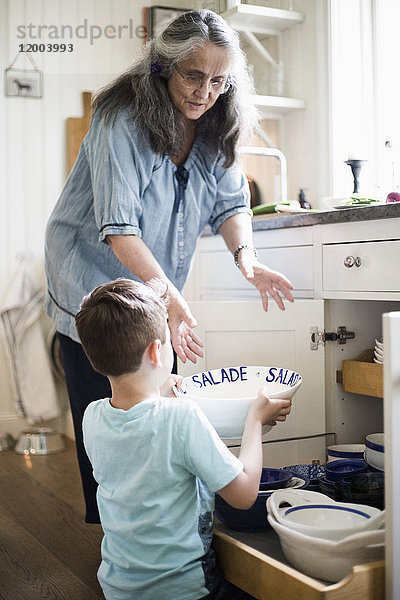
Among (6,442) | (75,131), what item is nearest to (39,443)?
(6,442)

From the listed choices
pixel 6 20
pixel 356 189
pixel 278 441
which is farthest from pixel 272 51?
pixel 278 441

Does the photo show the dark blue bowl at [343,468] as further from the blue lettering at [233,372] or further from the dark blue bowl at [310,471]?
the blue lettering at [233,372]

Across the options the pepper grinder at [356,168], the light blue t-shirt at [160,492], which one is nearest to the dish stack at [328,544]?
the light blue t-shirt at [160,492]

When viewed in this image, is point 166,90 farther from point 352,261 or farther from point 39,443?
point 39,443

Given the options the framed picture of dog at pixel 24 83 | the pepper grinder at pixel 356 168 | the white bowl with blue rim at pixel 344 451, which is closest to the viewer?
the white bowl with blue rim at pixel 344 451

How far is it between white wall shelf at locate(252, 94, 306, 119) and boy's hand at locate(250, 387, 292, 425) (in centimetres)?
170

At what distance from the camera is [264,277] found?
1728mm

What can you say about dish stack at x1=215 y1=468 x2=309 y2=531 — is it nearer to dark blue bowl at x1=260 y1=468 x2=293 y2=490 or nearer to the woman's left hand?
dark blue bowl at x1=260 y1=468 x2=293 y2=490

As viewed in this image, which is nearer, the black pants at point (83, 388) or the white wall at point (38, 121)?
the black pants at point (83, 388)

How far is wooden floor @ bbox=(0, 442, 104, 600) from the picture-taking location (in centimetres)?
167

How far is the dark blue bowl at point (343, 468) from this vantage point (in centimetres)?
147

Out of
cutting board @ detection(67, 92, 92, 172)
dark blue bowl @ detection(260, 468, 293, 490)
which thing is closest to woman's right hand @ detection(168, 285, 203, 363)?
dark blue bowl @ detection(260, 468, 293, 490)

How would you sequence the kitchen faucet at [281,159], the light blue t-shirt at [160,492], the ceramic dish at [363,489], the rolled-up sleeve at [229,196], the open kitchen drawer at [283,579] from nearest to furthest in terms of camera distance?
the open kitchen drawer at [283,579], the light blue t-shirt at [160,492], the ceramic dish at [363,489], the rolled-up sleeve at [229,196], the kitchen faucet at [281,159]

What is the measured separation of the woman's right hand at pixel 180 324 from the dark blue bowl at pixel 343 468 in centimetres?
37
